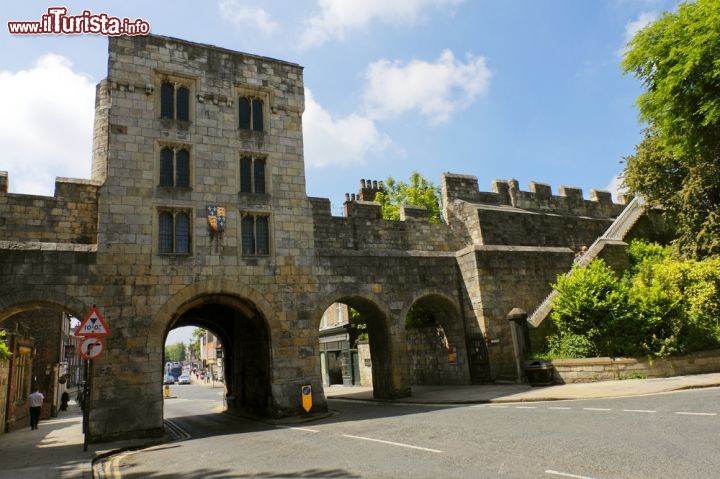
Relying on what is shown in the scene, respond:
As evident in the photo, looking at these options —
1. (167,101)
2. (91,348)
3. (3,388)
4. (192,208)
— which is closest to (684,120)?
(192,208)

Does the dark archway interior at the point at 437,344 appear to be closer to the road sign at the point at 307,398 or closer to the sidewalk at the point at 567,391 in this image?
the sidewalk at the point at 567,391

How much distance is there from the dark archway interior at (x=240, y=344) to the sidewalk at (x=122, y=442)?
479 centimetres

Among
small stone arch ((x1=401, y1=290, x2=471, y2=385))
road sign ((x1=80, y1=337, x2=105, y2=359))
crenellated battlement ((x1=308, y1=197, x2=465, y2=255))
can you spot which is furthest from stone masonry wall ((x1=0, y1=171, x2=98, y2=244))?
small stone arch ((x1=401, y1=290, x2=471, y2=385))

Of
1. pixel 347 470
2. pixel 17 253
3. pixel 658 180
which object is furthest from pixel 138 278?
pixel 658 180

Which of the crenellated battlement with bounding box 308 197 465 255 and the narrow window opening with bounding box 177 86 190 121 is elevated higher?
the narrow window opening with bounding box 177 86 190 121

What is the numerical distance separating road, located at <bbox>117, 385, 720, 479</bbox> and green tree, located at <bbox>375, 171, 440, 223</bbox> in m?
22.3

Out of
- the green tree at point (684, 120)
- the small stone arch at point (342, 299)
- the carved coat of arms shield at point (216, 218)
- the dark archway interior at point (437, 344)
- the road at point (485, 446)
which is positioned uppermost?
the green tree at point (684, 120)

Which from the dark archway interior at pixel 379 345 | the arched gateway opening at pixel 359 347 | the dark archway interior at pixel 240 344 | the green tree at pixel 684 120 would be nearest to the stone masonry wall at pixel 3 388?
the dark archway interior at pixel 240 344

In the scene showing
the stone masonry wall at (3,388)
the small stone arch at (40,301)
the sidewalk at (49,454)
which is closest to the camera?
the sidewalk at (49,454)

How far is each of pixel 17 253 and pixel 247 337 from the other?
28.7 ft

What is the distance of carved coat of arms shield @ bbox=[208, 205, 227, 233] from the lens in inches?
607

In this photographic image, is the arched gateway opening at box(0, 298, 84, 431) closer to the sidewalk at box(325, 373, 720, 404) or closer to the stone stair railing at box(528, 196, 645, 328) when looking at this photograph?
the sidewalk at box(325, 373, 720, 404)

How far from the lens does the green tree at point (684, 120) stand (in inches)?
588

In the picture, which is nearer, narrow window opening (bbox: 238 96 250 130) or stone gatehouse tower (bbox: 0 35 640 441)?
stone gatehouse tower (bbox: 0 35 640 441)
